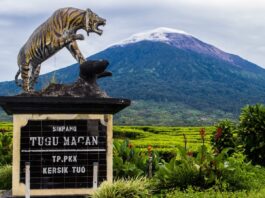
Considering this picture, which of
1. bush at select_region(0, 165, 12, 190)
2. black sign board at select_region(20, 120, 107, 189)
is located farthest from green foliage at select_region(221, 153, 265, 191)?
bush at select_region(0, 165, 12, 190)

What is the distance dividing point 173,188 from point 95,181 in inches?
57.3

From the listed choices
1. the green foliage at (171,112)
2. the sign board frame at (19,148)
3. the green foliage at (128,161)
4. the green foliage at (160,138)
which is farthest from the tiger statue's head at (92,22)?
the green foliage at (171,112)

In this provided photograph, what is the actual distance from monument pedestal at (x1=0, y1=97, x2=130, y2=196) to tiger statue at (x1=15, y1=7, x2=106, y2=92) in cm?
104

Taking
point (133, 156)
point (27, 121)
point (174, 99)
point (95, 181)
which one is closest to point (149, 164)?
point (133, 156)

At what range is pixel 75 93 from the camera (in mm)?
11125

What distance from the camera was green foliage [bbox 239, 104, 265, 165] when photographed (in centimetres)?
1471

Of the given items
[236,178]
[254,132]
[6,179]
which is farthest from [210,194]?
[254,132]

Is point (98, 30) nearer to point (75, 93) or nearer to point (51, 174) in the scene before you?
point (75, 93)

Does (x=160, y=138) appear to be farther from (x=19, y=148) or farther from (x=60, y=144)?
(x=19, y=148)

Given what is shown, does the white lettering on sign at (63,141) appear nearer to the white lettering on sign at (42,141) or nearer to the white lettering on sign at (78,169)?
the white lettering on sign at (42,141)

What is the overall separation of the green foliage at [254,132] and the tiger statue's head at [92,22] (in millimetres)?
5186

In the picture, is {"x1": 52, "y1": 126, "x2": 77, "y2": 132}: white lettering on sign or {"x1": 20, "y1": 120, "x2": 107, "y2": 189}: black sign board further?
{"x1": 52, "y1": 126, "x2": 77, "y2": 132}: white lettering on sign

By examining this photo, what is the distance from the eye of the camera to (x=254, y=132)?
14.8 m

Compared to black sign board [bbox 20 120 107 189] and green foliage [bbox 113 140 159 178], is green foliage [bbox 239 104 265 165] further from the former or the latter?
black sign board [bbox 20 120 107 189]
